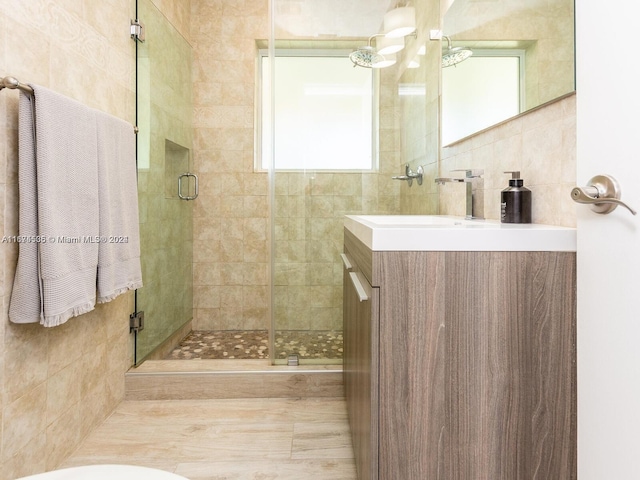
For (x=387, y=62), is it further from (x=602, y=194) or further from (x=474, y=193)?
(x=602, y=194)

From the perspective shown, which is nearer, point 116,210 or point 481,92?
point 481,92

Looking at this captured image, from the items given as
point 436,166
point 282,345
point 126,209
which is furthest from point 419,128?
point 126,209

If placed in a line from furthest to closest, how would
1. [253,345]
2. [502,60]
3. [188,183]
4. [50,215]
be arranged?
[188,183] < [253,345] < [502,60] < [50,215]

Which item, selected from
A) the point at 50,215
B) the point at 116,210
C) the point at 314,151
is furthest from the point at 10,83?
the point at 314,151

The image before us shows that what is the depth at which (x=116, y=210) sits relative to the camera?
179 cm

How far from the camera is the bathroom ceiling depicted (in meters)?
2.19

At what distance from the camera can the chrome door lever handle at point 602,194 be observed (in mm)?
728

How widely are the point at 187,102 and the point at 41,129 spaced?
1876mm

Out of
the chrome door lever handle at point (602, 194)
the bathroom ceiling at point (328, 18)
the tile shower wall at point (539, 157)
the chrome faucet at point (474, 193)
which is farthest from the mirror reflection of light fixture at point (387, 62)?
the chrome door lever handle at point (602, 194)

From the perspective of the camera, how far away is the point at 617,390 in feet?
2.42

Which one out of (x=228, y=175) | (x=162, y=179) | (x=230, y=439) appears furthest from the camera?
(x=228, y=175)

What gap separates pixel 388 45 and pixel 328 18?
338 mm

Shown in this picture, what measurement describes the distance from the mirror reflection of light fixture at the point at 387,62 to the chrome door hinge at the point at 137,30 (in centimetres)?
124

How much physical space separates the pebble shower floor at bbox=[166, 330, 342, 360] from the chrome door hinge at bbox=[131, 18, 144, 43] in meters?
1.73
